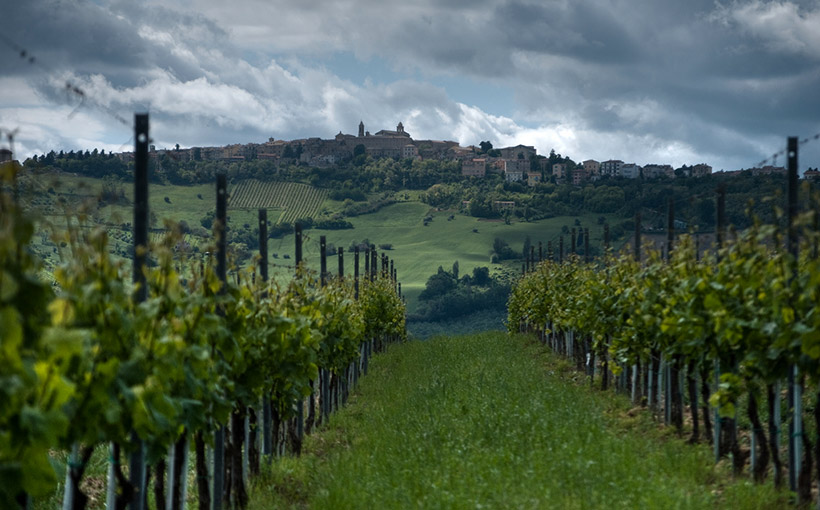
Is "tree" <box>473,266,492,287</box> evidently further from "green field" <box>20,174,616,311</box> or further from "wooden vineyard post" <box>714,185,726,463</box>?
"wooden vineyard post" <box>714,185,726,463</box>

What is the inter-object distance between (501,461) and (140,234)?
566cm

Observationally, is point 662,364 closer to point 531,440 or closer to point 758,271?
point 531,440

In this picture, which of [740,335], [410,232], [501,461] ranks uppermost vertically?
[410,232]

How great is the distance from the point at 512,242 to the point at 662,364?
10735 cm

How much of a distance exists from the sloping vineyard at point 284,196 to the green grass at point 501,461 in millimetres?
103834

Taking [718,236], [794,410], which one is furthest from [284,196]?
[794,410]

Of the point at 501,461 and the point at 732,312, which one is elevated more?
the point at 732,312

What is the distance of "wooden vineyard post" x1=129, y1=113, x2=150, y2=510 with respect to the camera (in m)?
7.15

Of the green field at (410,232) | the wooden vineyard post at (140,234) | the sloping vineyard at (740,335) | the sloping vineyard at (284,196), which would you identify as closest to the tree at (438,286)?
the green field at (410,232)

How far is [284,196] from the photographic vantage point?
14675cm

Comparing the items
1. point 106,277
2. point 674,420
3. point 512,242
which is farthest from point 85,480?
point 512,242

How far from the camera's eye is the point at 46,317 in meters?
5.06

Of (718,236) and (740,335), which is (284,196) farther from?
(740,335)

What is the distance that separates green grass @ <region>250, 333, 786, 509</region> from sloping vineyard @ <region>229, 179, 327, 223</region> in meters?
104
